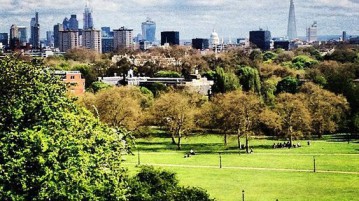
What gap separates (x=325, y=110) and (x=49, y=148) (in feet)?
134

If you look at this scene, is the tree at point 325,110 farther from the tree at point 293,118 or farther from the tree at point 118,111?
the tree at point 118,111

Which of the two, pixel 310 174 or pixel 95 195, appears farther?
pixel 310 174

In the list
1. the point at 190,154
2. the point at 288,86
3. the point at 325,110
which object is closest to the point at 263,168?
the point at 190,154

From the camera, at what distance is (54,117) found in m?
20.8

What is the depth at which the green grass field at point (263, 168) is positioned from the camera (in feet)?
106

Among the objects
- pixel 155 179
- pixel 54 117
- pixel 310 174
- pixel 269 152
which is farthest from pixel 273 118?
pixel 54 117

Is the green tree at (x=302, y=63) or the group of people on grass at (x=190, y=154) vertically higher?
the green tree at (x=302, y=63)

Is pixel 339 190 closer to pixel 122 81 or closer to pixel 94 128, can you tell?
pixel 94 128

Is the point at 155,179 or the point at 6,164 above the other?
the point at 6,164

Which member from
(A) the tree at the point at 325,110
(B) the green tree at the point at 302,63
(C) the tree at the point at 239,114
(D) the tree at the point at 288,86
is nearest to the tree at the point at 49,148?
(C) the tree at the point at 239,114

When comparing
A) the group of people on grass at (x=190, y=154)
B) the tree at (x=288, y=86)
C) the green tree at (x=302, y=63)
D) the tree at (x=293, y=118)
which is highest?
the green tree at (x=302, y=63)

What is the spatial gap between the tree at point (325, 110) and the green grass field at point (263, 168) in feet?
5.18

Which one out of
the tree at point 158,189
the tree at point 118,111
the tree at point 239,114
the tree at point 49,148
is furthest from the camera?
the tree at point 118,111

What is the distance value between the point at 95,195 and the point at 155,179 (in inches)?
181
